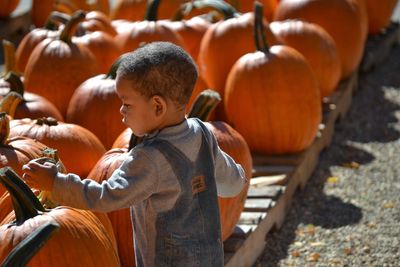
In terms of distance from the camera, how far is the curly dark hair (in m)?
2.74

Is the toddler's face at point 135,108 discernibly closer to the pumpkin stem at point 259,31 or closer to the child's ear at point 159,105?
the child's ear at point 159,105

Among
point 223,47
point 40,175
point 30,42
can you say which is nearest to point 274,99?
point 223,47

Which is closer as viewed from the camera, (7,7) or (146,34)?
(146,34)

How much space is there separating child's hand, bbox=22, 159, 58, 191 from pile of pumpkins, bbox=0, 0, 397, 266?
0.63ft

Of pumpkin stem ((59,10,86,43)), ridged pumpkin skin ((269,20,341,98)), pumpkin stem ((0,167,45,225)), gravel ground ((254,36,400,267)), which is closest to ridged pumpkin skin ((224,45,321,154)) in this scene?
gravel ground ((254,36,400,267))

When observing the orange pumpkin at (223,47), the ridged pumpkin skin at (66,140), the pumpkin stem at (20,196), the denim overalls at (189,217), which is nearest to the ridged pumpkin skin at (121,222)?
the ridged pumpkin skin at (66,140)

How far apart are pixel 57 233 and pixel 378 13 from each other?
6.13 meters

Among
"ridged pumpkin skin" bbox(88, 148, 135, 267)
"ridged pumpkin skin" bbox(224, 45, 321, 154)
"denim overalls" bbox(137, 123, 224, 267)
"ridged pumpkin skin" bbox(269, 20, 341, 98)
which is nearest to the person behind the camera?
"denim overalls" bbox(137, 123, 224, 267)

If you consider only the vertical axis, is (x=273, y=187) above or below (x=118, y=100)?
below

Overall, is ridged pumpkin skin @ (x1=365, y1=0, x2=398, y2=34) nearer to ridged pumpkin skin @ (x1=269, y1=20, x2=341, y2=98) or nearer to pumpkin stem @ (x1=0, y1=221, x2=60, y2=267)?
ridged pumpkin skin @ (x1=269, y1=20, x2=341, y2=98)

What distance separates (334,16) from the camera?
6.98 m

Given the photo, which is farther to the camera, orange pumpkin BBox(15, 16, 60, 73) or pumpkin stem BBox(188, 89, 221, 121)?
orange pumpkin BBox(15, 16, 60, 73)

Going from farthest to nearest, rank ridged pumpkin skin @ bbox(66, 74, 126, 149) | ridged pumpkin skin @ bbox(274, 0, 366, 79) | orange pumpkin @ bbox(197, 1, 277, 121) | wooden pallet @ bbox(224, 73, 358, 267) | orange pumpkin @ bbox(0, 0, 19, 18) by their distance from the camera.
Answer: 1. orange pumpkin @ bbox(0, 0, 19, 18)
2. ridged pumpkin skin @ bbox(274, 0, 366, 79)
3. orange pumpkin @ bbox(197, 1, 277, 121)
4. ridged pumpkin skin @ bbox(66, 74, 126, 149)
5. wooden pallet @ bbox(224, 73, 358, 267)

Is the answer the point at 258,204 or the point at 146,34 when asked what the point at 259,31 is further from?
the point at 258,204
